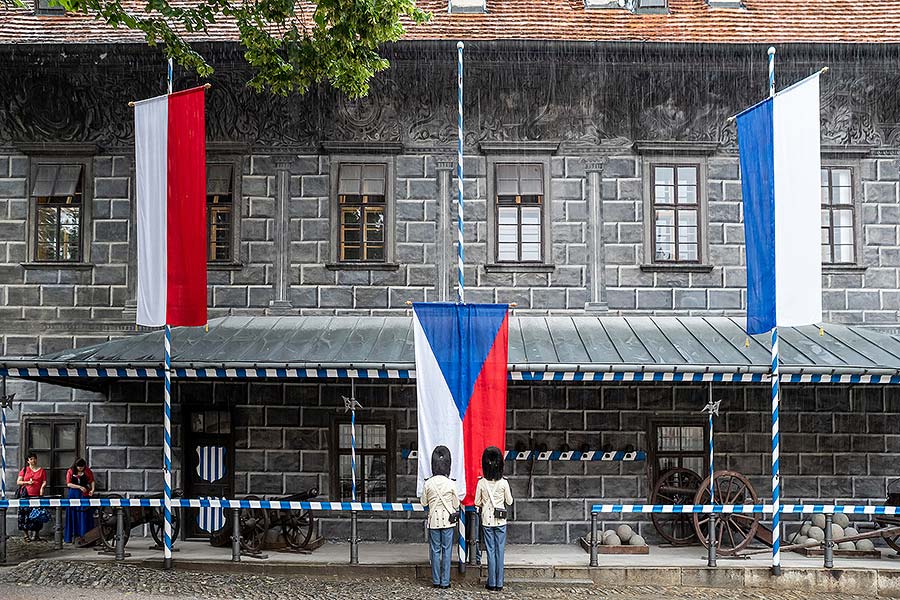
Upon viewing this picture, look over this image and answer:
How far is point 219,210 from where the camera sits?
1636cm

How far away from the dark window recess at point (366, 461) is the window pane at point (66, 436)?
14.0 ft

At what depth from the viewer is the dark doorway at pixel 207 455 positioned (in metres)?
16.0

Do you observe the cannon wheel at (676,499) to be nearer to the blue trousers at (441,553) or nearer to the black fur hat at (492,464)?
the black fur hat at (492,464)

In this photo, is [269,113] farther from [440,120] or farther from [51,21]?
[51,21]

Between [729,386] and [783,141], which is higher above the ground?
[783,141]

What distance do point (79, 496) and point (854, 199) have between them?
13.1 metres

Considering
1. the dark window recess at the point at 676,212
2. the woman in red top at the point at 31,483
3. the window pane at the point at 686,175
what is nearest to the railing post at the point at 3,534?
the woman in red top at the point at 31,483

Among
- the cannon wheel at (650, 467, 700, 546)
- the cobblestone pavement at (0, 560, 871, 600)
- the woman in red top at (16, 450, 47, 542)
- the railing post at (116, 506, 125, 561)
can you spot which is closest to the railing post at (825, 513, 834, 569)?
the cobblestone pavement at (0, 560, 871, 600)

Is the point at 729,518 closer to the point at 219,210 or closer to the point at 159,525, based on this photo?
the point at 159,525

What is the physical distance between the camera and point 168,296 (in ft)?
42.3

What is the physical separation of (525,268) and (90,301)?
7115mm

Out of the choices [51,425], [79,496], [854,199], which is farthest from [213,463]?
[854,199]

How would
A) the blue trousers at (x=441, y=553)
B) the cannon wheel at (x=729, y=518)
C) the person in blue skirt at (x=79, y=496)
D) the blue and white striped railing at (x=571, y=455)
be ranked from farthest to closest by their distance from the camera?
the blue and white striped railing at (x=571, y=455) → the person in blue skirt at (x=79, y=496) → the cannon wheel at (x=729, y=518) → the blue trousers at (x=441, y=553)

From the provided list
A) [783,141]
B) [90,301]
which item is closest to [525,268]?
[783,141]
